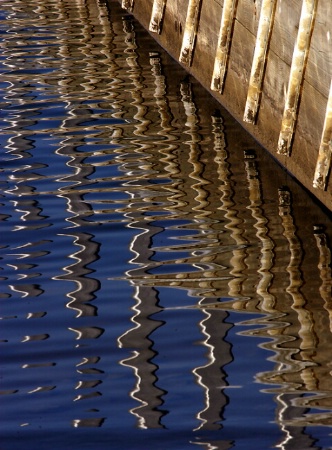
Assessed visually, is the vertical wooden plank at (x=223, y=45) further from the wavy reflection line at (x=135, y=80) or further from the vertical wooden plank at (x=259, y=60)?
the vertical wooden plank at (x=259, y=60)

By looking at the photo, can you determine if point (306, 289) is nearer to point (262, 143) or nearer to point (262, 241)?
point (262, 241)

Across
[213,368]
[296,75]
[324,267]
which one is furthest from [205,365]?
[296,75]

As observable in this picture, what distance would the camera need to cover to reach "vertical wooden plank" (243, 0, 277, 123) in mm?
10734

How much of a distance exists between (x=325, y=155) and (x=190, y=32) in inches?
208

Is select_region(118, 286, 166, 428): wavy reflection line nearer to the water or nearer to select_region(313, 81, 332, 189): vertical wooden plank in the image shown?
the water

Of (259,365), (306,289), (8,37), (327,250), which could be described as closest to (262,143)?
(327,250)

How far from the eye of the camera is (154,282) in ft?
27.0

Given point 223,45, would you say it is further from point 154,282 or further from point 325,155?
point 154,282

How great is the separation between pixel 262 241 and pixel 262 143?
255cm

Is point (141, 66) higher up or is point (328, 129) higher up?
point (328, 129)

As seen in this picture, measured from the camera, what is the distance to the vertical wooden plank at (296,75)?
9.50 metres

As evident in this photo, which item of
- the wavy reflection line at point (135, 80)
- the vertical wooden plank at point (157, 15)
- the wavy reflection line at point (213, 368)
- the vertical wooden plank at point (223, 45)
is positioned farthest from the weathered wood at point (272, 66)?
the wavy reflection line at point (213, 368)

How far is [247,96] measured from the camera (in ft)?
37.1

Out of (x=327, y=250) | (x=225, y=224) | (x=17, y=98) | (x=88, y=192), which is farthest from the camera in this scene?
(x=17, y=98)
